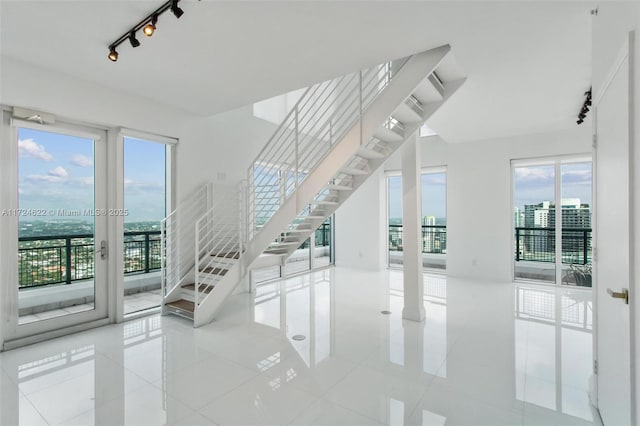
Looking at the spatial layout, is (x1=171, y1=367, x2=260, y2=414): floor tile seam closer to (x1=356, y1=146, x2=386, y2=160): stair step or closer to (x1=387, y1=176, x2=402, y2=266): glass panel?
(x1=356, y1=146, x2=386, y2=160): stair step

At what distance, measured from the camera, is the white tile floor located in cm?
206

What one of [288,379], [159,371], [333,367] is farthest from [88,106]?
[333,367]

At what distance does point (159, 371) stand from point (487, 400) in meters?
2.62

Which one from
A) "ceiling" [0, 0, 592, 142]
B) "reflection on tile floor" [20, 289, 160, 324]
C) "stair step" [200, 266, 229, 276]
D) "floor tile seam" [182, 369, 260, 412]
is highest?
"ceiling" [0, 0, 592, 142]

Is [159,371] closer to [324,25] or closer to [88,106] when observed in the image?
[88,106]

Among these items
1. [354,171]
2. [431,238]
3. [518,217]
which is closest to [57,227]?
[354,171]

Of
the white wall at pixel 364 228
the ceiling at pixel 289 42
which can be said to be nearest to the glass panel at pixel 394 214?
the white wall at pixel 364 228

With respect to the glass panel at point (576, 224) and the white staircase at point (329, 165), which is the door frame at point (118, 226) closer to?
the white staircase at point (329, 165)

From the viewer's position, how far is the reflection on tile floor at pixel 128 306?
3.29 metres

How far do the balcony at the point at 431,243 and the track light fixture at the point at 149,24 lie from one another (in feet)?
19.9

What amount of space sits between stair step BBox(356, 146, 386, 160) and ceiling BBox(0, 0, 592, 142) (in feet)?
2.78

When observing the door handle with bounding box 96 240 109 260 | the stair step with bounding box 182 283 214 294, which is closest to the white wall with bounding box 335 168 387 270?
the stair step with bounding box 182 283 214 294

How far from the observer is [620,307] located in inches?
60.5

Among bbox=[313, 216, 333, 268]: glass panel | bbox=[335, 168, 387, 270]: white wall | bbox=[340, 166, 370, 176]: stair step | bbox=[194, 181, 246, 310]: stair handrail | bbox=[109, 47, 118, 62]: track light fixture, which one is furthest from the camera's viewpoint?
bbox=[313, 216, 333, 268]: glass panel
